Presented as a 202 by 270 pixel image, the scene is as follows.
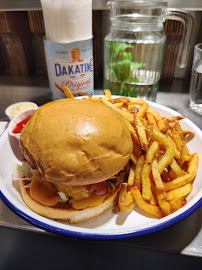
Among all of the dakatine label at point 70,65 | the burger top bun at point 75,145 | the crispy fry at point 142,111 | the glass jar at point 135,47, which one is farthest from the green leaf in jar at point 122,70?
the burger top bun at point 75,145

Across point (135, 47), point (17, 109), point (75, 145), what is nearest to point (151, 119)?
point (75, 145)

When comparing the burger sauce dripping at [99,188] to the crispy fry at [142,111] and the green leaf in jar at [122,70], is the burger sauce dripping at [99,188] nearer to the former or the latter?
the crispy fry at [142,111]

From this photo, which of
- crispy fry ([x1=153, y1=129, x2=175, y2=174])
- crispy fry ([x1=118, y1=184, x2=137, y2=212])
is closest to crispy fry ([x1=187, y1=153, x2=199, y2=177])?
crispy fry ([x1=153, y1=129, x2=175, y2=174])

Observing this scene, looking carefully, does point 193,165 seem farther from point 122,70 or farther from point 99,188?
point 122,70

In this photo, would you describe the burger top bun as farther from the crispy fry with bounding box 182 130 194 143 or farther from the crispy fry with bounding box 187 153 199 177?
the crispy fry with bounding box 182 130 194 143

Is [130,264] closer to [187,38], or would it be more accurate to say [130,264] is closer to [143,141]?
[143,141]
